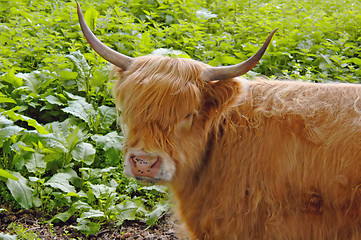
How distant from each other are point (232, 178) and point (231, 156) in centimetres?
13

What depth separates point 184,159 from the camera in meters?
2.96

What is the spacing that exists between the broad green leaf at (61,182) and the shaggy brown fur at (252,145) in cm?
107

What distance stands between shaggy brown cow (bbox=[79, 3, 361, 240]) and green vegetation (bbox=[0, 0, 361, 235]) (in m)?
1.05

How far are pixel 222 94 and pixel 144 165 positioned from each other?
63 cm

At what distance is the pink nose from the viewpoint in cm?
274

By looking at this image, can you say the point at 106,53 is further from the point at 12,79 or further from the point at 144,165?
the point at 12,79

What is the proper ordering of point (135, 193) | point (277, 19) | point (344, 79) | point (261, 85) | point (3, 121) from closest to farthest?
1. point (261, 85)
2. point (3, 121)
3. point (135, 193)
4. point (344, 79)
5. point (277, 19)

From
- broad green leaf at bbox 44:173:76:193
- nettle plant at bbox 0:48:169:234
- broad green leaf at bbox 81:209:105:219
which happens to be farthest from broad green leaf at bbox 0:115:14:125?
broad green leaf at bbox 81:209:105:219

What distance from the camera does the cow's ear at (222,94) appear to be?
2910mm

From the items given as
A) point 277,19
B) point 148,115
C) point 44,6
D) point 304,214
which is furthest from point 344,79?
point 44,6

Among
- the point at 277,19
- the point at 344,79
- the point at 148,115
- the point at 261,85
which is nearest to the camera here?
the point at 148,115

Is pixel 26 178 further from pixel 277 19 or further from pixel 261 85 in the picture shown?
pixel 277 19

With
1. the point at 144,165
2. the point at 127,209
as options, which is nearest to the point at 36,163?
the point at 127,209

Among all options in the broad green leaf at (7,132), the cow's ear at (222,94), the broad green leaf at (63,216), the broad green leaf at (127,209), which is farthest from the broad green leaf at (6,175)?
the cow's ear at (222,94)
